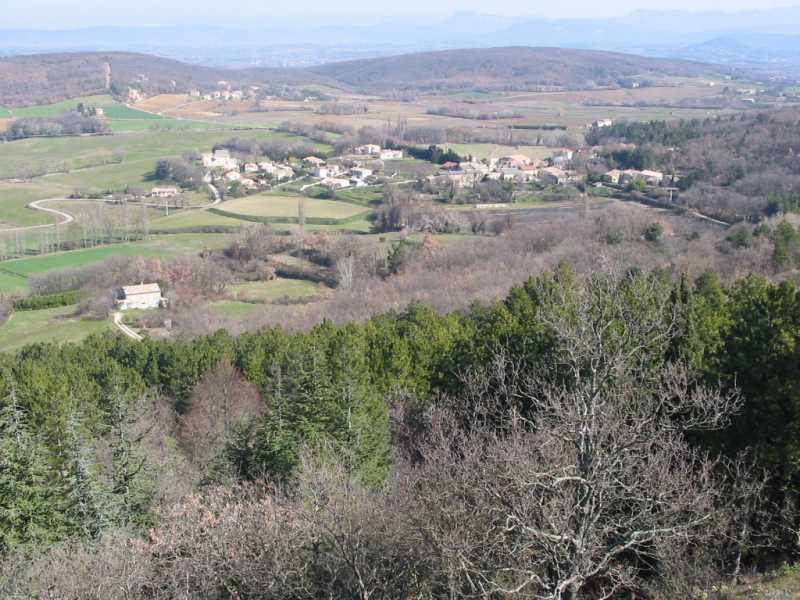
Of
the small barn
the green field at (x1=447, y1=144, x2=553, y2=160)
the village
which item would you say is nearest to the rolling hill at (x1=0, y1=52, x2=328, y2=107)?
the village

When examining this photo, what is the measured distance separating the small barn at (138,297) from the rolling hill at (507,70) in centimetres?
10548

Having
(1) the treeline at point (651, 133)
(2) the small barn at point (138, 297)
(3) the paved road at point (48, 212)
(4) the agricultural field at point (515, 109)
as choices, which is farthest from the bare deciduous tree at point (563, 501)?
(4) the agricultural field at point (515, 109)

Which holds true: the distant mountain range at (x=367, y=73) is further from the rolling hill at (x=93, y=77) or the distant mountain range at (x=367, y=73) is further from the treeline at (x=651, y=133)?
the treeline at (x=651, y=133)

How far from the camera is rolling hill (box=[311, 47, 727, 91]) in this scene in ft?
439

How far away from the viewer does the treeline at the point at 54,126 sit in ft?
263

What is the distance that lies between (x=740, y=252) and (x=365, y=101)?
91.9m

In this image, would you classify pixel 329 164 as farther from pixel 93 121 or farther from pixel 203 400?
pixel 203 400

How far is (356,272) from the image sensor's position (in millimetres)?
34438

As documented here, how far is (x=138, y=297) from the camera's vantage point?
31.7 m

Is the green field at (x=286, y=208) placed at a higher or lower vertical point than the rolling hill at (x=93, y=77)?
lower

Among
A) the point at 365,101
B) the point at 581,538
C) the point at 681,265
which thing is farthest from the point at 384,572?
the point at 365,101

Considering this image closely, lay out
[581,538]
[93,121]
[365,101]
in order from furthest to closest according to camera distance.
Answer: [365,101]
[93,121]
[581,538]

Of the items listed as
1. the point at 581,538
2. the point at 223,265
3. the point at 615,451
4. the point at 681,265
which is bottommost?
the point at 223,265

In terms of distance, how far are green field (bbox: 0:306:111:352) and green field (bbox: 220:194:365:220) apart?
17.1 m
